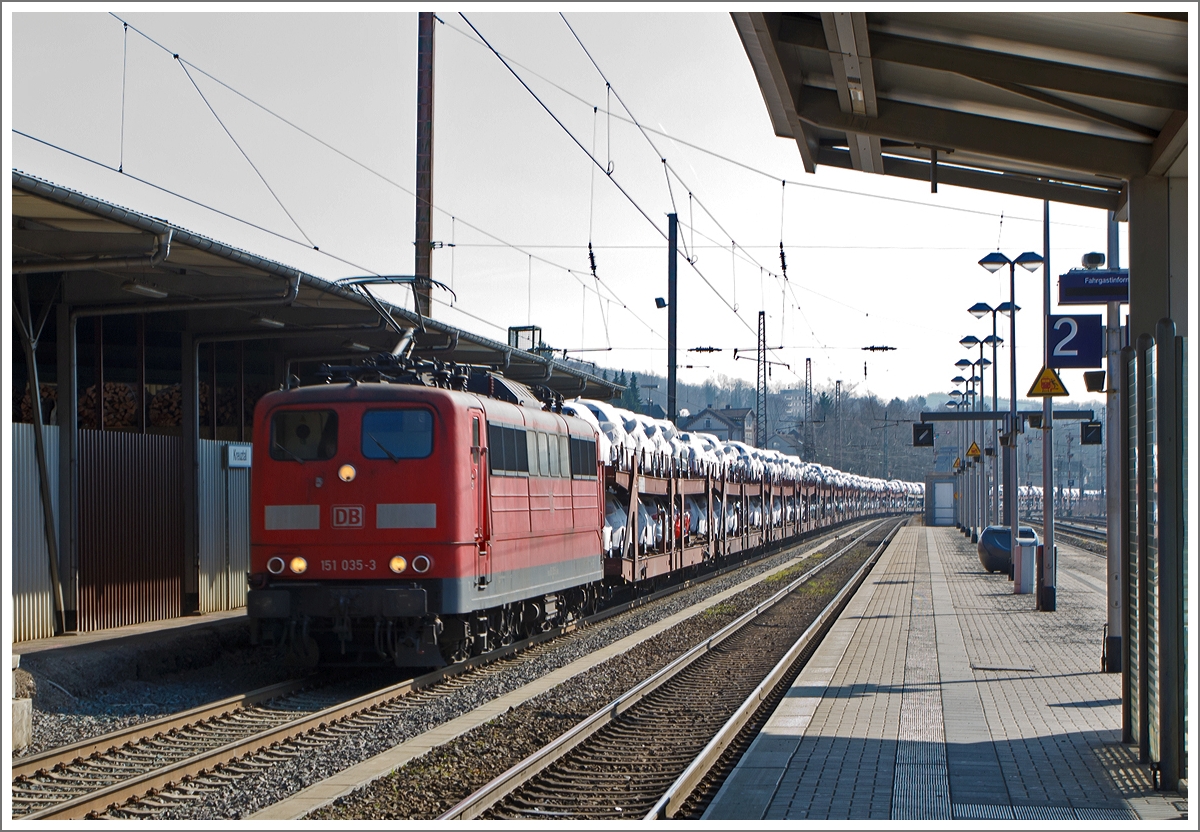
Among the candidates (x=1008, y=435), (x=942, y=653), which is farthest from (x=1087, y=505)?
(x=942, y=653)

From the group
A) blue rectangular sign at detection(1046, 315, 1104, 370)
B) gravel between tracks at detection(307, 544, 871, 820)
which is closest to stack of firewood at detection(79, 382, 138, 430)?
gravel between tracks at detection(307, 544, 871, 820)

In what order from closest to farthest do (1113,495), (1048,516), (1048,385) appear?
(1113,495) → (1048,385) → (1048,516)

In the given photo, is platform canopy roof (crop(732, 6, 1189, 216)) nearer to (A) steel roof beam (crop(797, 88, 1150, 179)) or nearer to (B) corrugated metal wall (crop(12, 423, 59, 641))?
(A) steel roof beam (crop(797, 88, 1150, 179))

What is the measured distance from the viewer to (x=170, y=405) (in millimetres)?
19156

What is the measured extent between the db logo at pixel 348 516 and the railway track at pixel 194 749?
1675 mm

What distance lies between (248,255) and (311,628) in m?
4.42

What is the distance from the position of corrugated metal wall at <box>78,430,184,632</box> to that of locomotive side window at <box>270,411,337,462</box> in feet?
11.7

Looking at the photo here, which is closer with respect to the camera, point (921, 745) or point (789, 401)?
point (921, 745)

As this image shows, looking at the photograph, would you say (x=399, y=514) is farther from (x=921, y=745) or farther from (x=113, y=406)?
(x=113, y=406)

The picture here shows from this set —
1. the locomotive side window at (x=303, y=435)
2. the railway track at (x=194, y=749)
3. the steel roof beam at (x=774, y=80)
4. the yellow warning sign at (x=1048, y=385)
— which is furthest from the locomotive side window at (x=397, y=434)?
the yellow warning sign at (x=1048, y=385)

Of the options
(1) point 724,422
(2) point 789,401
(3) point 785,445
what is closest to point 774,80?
(1) point 724,422

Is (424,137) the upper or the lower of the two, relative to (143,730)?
upper

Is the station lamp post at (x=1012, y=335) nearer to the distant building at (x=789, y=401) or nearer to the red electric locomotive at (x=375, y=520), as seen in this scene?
the red electric locomotive at (x=375, y=520)

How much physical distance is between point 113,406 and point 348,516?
24.2 ft
